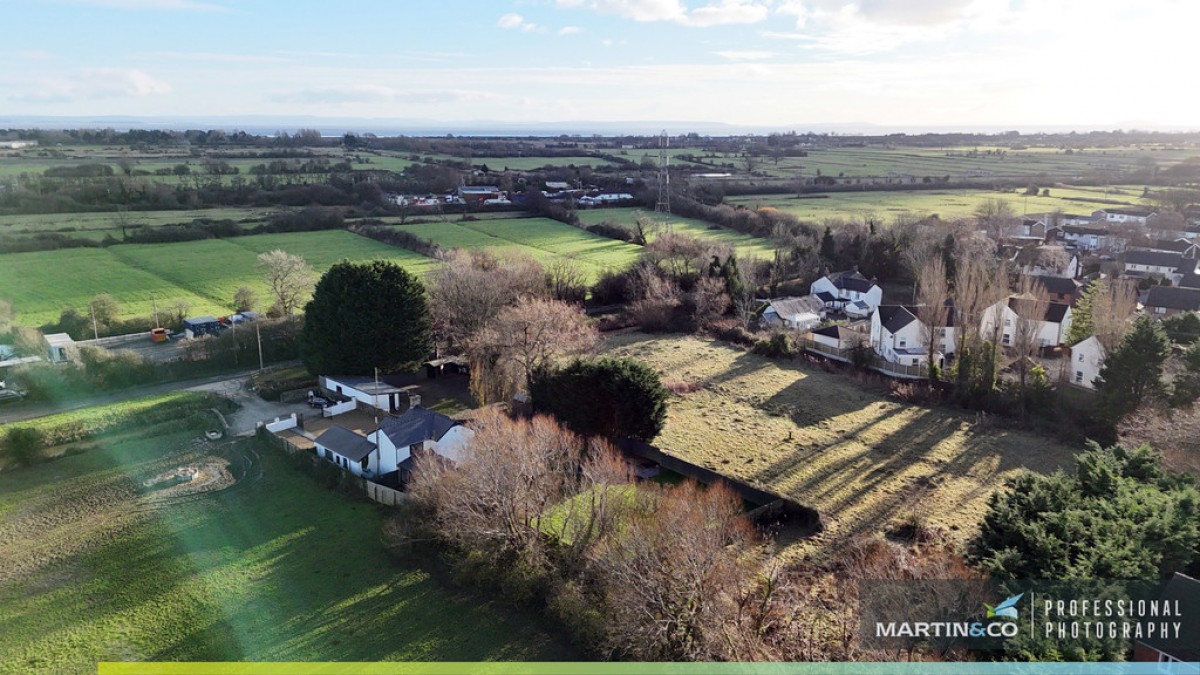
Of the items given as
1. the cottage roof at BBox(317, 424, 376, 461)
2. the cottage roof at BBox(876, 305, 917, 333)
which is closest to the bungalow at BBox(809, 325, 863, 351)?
the cottage roof at BBox(876, 305, 917, 333)

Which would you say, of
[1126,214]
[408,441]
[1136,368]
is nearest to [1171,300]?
[1136,368]

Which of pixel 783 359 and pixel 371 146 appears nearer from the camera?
pixel 783 359

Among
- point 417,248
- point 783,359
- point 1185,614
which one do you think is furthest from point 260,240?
point 1185,614

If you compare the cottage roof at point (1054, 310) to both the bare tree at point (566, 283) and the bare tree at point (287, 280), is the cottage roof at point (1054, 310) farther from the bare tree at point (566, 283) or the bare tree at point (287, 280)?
the bare tree at point (287, 280)

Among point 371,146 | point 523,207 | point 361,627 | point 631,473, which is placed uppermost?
point 371,146

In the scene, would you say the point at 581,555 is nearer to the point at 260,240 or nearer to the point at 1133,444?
the point at 1133,444
